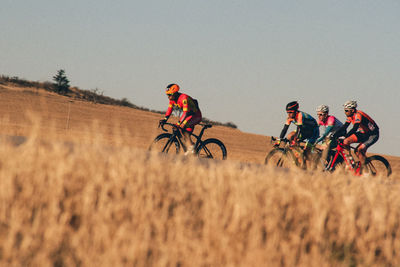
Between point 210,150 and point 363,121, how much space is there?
157 inches

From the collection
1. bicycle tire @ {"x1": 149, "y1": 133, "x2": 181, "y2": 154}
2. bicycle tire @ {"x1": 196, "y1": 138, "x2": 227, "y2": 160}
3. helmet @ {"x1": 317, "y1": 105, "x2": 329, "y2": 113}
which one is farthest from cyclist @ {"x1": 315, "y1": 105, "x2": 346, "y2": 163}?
A: bicycle tire @ {"x1": 149, "y1": 133, "x2": 181, "y2": 154}

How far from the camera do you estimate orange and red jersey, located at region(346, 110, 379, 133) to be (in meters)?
12.5

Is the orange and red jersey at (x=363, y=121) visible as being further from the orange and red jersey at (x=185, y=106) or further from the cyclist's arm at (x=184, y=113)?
the cyclist's arm at (x=184, y=113)

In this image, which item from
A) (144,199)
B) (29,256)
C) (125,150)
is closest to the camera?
(29,256)

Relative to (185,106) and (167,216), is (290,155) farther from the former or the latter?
(167,216)

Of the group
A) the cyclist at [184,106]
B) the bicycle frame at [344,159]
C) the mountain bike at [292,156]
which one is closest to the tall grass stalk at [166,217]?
the cyclist at [184,106]

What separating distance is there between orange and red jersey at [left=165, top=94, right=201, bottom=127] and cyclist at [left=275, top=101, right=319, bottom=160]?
2.30 meters

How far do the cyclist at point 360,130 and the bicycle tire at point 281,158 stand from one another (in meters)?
1.27

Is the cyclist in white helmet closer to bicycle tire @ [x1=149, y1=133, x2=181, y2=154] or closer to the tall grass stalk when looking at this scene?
bicycle tire @ [x1=149, y1=133, x2=181, y2=154]

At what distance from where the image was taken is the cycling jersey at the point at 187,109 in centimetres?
1243

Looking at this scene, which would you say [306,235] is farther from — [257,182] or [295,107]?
[295,107]

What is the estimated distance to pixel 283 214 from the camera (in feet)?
17.6

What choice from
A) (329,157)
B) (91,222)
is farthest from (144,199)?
(329,157)

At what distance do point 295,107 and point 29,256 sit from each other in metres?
9.63
